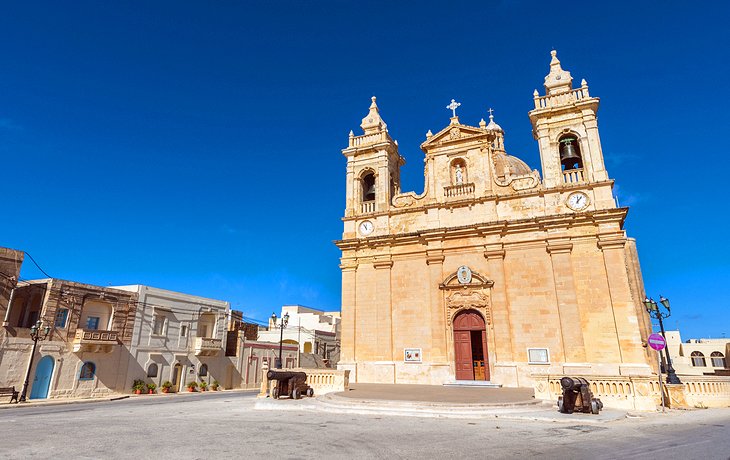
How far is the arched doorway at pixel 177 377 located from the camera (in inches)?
1158

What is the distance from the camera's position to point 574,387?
11.9 meters

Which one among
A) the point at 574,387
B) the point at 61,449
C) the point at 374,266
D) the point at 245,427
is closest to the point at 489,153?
the point at 374,266

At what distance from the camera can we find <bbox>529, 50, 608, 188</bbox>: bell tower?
2078 centimetres

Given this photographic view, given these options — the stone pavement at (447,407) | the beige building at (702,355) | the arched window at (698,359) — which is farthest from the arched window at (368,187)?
the arched window at (698,359)

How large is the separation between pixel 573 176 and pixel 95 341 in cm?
2814

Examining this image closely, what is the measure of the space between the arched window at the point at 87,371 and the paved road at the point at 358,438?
1442cm

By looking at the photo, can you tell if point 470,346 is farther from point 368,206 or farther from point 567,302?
point 368,206

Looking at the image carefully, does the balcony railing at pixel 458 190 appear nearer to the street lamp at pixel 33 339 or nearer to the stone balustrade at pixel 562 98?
the stone balustrade at pixel 562 98

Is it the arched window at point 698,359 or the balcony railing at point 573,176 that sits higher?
the balcony railing at point 573,176

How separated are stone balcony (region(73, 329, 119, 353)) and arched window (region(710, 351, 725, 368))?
2372 inches

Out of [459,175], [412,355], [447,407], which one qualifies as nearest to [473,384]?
[412,355]

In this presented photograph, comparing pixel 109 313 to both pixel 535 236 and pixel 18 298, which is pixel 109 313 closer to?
pixel 18 298

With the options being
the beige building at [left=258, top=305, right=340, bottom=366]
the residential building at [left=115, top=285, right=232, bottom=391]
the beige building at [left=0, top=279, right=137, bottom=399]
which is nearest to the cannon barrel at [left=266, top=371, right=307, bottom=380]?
the beige building at [left=0, top=279, right=137, bottom=399]

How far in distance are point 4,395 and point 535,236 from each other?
27324mm
